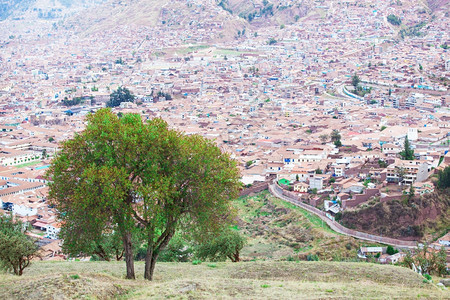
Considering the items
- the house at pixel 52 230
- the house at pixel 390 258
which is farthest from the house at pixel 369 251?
the house at pixel 52 230

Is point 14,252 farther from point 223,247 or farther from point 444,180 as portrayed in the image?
point 444,180

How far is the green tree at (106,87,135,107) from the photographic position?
66188 millimetres

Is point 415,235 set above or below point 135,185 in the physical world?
below

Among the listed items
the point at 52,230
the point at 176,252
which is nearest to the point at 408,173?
the point at 176,252

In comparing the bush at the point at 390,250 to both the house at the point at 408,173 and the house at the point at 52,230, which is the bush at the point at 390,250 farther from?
the house at the point at 52,230

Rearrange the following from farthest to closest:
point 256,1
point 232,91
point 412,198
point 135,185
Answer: point 256,1 → point 232,91 → point 412,198 → point 135,185

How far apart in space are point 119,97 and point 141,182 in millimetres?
55671

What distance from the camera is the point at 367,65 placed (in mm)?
79562

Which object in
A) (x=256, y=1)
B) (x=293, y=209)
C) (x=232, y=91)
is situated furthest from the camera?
(x=256, y=1)

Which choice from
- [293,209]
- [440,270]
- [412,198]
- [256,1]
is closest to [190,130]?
[293,209]

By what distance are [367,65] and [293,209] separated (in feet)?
180

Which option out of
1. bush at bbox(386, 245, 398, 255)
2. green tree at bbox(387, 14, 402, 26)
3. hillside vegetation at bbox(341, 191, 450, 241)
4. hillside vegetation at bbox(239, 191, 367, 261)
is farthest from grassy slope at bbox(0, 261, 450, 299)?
green tree at bbox(387, 14, 402, 26)

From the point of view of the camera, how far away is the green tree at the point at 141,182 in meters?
11.6

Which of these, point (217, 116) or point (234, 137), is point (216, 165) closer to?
point (234, 137)
